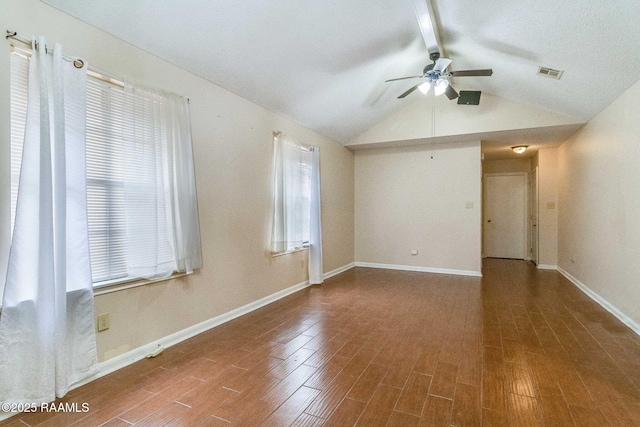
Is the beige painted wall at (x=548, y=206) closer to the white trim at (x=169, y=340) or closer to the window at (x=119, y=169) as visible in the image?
the white trim at (x=169, y=340)

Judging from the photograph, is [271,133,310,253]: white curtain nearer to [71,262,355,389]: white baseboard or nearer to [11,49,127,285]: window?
[71,262,355,389]: white baseboard

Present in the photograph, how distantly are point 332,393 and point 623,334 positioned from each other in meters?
2.93

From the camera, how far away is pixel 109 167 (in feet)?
7.49

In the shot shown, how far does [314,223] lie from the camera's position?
482 cm

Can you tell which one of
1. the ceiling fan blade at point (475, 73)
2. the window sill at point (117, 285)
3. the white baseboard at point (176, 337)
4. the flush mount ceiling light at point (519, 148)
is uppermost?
the ceiling fan blade at point (475, 73)

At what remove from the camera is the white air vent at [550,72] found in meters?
3.32

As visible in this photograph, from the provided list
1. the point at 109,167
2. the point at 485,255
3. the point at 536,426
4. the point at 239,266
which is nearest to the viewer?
the point at 536,426

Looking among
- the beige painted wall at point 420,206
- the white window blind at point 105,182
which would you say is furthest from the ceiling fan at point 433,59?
the white window blind at point 105,182

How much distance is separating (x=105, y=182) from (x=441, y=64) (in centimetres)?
323

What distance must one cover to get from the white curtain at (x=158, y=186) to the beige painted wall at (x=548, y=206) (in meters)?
6.67

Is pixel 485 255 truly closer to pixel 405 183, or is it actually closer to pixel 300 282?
pixel 405 183

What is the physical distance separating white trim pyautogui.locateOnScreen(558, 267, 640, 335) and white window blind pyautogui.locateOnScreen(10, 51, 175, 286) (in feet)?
15.3

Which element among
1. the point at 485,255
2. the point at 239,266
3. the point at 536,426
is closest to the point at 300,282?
the point at 239,266

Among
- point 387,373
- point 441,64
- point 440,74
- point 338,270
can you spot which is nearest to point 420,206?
point 338,270
